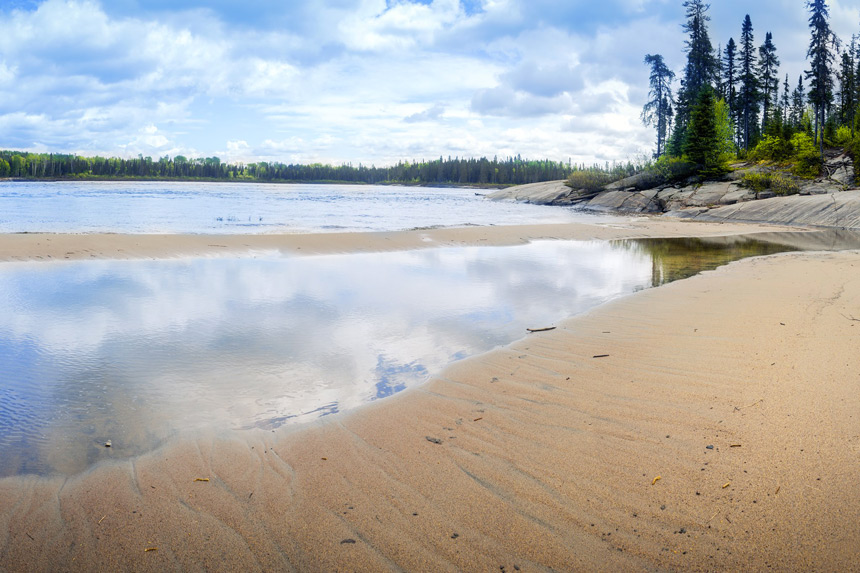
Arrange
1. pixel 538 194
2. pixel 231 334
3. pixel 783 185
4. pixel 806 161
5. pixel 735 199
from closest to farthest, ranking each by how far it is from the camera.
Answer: pixel 231 334, pixel 783 185, pixel 735 199, pixel 806 161, pixel 538 194

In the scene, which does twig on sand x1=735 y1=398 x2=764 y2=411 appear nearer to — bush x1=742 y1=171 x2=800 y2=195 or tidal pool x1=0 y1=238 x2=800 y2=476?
tidal pool x1=0 y1=238 x2=800 y2=476

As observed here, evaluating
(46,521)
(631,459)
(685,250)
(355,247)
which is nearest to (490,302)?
(631,459)

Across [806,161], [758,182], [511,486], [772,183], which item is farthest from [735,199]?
[511,486]

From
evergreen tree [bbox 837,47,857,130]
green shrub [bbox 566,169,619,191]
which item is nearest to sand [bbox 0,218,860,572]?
green shrub [bbox 566,169,619,191]

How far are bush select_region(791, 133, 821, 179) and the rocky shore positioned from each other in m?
0.71

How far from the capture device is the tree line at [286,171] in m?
137

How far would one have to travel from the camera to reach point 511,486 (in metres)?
3.28

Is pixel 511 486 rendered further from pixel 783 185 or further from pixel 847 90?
pixel 847 90

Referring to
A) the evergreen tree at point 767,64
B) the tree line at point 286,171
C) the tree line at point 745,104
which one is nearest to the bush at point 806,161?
the tree line at point 745,104

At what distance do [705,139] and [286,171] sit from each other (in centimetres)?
16028

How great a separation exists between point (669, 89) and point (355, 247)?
5483 cm

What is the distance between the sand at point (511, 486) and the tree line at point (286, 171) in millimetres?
128890

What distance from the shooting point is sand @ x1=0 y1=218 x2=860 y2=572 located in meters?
2.71

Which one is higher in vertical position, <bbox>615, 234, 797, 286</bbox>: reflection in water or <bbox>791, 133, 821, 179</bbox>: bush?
<bbox>791, 133, 821, 179</bbox>: bush
